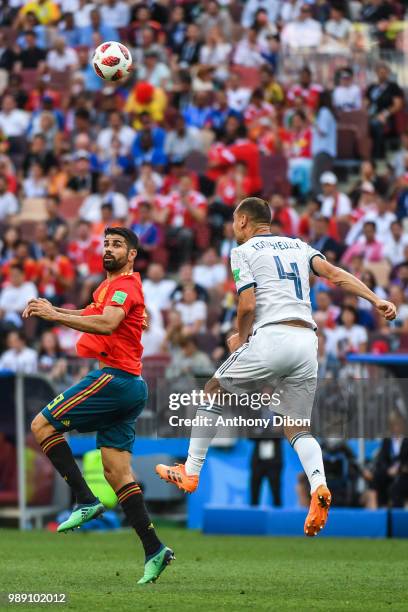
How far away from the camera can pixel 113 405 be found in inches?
376

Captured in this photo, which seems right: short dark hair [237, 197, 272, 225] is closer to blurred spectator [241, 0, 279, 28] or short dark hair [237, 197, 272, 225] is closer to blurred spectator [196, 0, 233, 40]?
blurred spectator [196, 0, 233, 40]

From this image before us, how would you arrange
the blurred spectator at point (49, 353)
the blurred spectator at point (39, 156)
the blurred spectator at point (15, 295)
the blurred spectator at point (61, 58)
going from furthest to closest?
the blurred spectator at point (61, 58) → the blurred spectator at point (39, 156) → the blurred spectator at point (15, 295) → the blurred spectator at point (49, 353)

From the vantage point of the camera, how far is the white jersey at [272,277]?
9.59 m

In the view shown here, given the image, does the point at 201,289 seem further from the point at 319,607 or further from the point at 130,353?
the point at 319,607

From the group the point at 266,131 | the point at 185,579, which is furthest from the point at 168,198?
the point at 185,579

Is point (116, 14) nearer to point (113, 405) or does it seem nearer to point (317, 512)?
point (113, 405)

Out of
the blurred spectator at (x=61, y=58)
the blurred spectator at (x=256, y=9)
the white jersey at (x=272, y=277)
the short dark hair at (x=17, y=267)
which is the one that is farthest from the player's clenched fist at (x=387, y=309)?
the blurred spectator at (x=61, y=58)

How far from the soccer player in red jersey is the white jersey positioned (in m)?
0.72

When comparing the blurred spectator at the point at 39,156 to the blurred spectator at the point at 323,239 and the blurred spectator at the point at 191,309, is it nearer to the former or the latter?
the blurred spectator at the point at 191,309

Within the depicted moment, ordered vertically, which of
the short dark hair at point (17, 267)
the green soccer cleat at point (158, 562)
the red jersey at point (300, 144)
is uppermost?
the red jersey at point (300, 144)

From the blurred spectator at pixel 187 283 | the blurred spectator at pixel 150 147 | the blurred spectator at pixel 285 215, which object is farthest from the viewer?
the blurred spectator at pixel 150 147

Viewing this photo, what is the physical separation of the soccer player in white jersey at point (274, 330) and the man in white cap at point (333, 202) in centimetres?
1141

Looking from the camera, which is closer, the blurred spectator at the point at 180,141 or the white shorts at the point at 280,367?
the white shorts at the point at 280,367

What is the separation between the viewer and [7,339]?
2000 centimetres
